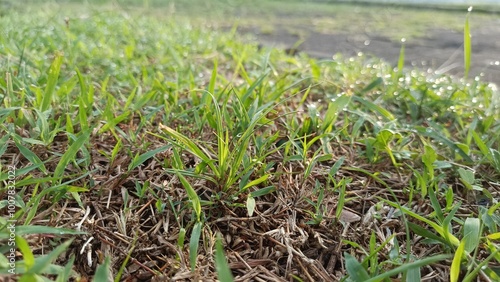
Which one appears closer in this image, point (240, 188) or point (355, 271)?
point (355, 271)

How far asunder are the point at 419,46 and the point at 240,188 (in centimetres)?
286

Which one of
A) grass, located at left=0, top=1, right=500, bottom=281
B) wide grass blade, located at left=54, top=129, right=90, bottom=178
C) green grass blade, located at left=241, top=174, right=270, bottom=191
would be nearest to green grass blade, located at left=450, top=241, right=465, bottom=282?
grass, located at left=0, top=1, right=500, bottom=281

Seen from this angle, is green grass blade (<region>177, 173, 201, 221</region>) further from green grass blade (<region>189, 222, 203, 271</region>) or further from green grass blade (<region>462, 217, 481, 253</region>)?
green grass blade (<region>462, 217, 481, 253</region>)

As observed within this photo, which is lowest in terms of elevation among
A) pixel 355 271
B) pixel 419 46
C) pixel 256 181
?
pixel 355 271

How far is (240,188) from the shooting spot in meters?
1.35

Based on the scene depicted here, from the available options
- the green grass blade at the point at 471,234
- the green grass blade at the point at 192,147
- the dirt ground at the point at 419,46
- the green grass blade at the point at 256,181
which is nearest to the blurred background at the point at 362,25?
the dirt ground at the point at 419,46

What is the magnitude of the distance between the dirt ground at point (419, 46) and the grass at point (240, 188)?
1.03m

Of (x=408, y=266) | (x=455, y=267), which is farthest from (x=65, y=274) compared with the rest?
(x=455, y=267)

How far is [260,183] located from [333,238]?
29 cm

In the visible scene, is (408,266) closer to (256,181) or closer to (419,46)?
(256,181)

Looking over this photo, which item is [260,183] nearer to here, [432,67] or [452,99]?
[452,99]

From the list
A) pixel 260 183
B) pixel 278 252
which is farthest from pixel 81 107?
pixel 278 252

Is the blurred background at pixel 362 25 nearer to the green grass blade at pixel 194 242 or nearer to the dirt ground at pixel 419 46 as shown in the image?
the dirt ground at pixel 419 46

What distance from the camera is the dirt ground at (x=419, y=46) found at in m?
3.12
